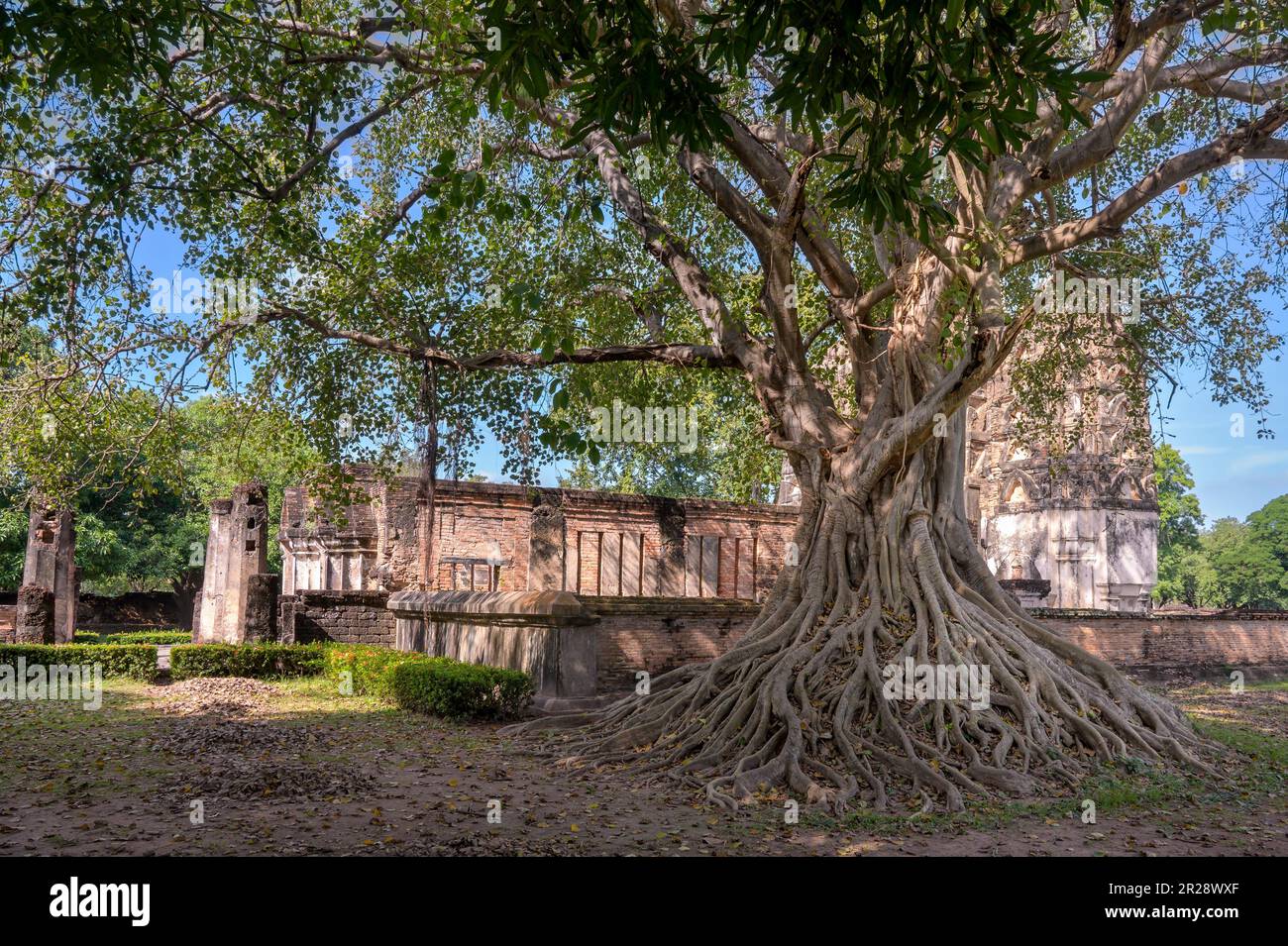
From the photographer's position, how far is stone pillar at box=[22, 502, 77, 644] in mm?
18906

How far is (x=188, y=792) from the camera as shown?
6.92 m

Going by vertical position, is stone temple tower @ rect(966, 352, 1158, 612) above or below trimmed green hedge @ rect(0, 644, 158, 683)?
above

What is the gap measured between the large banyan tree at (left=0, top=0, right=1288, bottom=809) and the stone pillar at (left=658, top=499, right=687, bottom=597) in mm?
5980

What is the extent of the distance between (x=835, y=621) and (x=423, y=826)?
467 cm

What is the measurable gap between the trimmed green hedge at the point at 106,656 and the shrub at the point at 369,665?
104 inches

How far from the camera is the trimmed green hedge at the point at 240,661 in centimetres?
1460

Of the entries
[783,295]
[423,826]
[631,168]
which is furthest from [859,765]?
[631,168]

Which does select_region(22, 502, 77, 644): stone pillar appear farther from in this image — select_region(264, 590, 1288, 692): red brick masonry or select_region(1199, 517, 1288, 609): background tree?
select_region(1199, 517, 1288, 609): background tree

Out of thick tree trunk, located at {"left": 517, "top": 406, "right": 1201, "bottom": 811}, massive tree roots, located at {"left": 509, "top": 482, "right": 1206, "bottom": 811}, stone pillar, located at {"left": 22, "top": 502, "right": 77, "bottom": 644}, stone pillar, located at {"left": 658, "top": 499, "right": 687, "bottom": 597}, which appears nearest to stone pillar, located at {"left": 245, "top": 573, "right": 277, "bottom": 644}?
stone pillar, located at {"left": 22, "top": 502, "right": 77, "bottom": 644}

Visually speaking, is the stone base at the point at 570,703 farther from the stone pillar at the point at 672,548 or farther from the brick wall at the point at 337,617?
the stone pillar at the point at 672,548

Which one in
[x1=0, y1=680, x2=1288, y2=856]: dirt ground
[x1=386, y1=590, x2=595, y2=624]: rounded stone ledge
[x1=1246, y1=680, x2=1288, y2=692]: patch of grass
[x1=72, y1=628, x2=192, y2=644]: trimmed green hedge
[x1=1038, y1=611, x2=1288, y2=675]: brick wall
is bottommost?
[x1=1246, y1=680, x2=1288, y2=692]: patch of grass

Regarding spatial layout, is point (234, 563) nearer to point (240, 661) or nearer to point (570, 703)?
point (240, 661)
